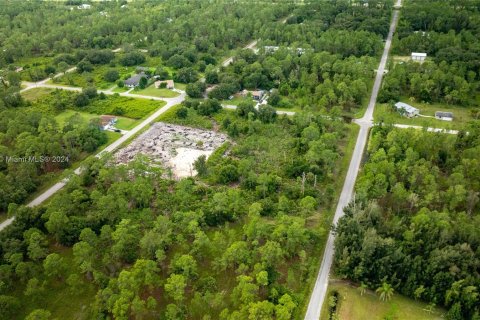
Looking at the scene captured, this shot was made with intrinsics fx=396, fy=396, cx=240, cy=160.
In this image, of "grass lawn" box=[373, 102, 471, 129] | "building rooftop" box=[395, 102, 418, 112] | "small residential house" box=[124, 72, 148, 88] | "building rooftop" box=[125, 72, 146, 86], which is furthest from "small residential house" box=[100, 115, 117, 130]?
"building rooftop" box=[395, 102, 418, 112]

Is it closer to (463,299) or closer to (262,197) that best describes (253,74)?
(262,197)

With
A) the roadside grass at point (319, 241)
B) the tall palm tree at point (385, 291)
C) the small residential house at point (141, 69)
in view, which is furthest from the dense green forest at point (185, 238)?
the small residential house at point (141, 69)

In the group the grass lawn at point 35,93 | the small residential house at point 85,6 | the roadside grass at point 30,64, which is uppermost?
the small residential house at point 85,6

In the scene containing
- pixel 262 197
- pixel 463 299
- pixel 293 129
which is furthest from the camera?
pixel 293 129

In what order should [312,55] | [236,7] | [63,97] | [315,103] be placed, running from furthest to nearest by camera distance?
1. [236,7]
2. [312,55]
3. [63,97]
4. [315,103]

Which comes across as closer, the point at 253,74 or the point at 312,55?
the point at 253,74

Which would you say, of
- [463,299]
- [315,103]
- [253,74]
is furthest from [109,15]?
[463,299]

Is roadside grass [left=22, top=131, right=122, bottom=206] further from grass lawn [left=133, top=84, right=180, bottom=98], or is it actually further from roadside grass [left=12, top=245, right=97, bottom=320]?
grass lawn [left=133, top=84, right=180, bottom=98]

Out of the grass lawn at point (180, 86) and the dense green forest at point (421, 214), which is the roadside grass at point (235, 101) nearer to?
the grass lawn at point (180, 86)
